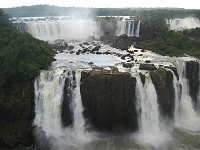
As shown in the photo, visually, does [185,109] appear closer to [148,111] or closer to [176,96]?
[176,96]

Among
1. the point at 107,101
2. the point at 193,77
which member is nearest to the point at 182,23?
the point at 193,77

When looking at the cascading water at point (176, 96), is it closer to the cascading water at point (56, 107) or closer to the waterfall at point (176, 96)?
the waterfall at point (176, 96)

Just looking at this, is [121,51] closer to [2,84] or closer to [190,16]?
[2,84]

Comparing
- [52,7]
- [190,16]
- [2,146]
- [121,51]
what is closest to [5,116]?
[2,146]

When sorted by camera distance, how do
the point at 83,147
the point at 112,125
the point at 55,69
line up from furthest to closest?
the point at 55,69, the point at 112,125, the point at 83,147

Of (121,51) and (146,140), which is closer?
(146,140)

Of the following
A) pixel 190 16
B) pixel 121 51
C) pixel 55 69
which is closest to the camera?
pixel 55 69

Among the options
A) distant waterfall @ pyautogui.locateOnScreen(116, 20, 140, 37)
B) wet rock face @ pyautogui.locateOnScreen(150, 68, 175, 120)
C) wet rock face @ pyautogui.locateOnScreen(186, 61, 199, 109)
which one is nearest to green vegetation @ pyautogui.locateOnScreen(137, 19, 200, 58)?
distant waterfall @ pyautogui.locateOnScreen(116, 20, 140, 37)
